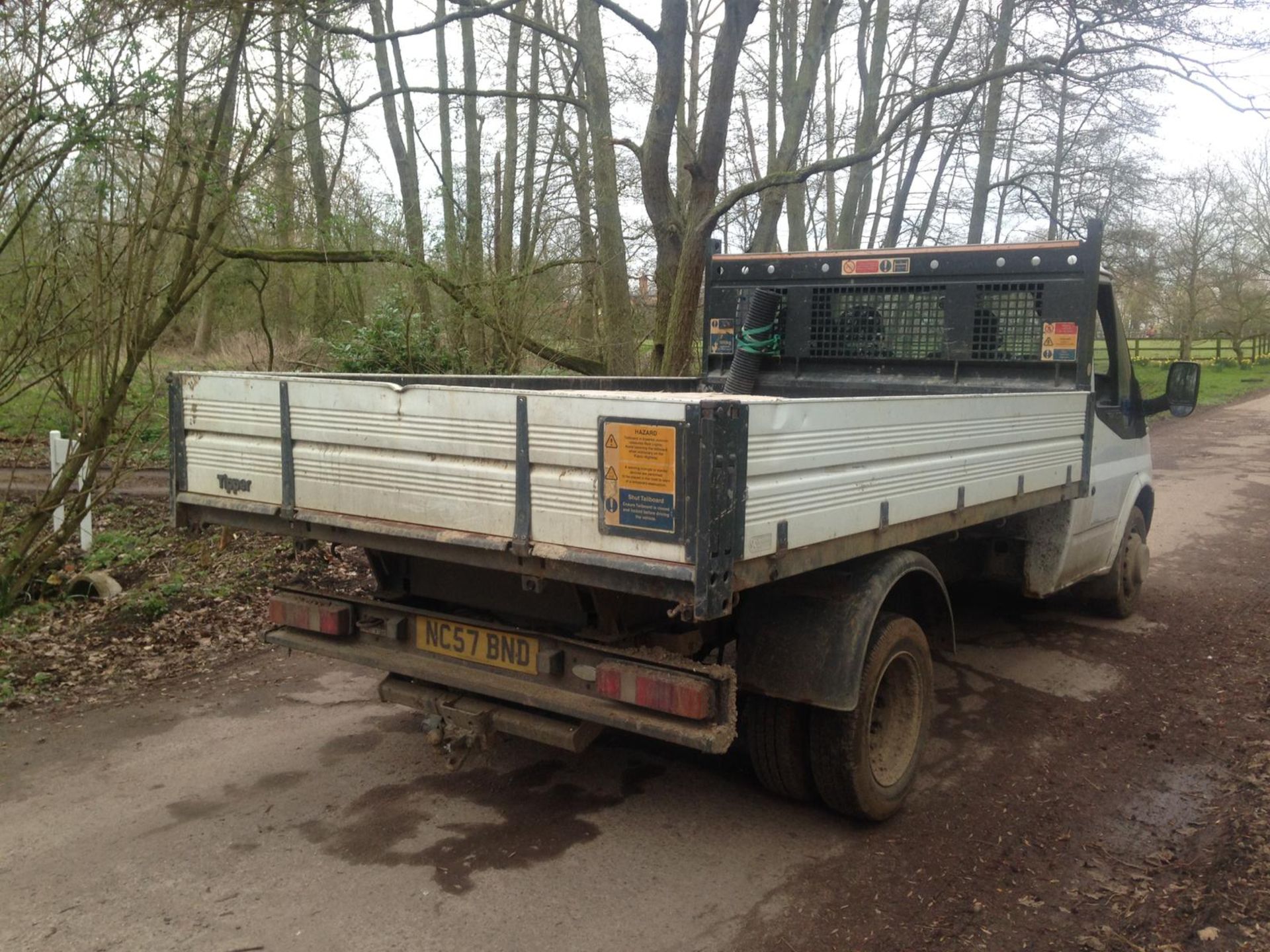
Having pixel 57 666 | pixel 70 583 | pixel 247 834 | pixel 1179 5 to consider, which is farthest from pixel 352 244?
pixel 1179 5

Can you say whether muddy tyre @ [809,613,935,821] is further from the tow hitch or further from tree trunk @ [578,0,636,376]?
tree trunk @ [578,0,636,376]

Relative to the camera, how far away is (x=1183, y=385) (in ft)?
21.0

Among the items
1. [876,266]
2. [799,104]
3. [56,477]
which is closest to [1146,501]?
[876,266]

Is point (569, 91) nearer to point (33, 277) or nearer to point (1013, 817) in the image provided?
point (33, 277)

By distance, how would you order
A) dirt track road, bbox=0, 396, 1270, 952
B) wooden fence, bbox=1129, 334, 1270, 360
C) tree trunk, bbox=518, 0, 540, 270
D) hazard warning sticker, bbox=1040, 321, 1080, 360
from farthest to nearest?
wooden fence, bbox=1129, 334, 1270, 360 → tree trunk, bbox=518, 0, 540, 270 → hazard warning sticker, bbox=1040, 321, 1080, 360 → dirt track road, bbox=0, 396, 1270, 952

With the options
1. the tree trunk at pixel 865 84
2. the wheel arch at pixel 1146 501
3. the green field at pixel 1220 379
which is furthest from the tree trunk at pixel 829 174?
the wheel arch at pixel 1146 501

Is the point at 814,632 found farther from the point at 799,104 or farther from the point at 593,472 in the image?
the point at 799,104

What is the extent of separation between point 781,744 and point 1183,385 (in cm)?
407

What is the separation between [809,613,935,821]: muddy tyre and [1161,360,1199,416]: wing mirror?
317 centimetres

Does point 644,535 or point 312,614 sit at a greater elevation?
point 644,535

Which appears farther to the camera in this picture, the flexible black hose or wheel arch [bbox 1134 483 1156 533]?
wheel arch [bbox 1134 483 1156 533]

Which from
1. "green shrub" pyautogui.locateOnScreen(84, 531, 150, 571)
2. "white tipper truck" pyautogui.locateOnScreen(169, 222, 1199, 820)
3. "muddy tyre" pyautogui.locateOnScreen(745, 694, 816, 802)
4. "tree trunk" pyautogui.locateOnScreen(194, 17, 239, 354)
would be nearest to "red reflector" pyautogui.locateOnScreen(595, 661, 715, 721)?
"white tipper truck" pyautogui.locateOnScreen(169, 222, 1199, 820)

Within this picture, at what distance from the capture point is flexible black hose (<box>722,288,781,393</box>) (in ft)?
21.0

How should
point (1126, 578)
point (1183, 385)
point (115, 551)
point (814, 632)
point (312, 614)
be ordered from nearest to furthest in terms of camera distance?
point (814, 632), point (312, 614), point (1183, 385), point (1126, 578), point (115, 551)
